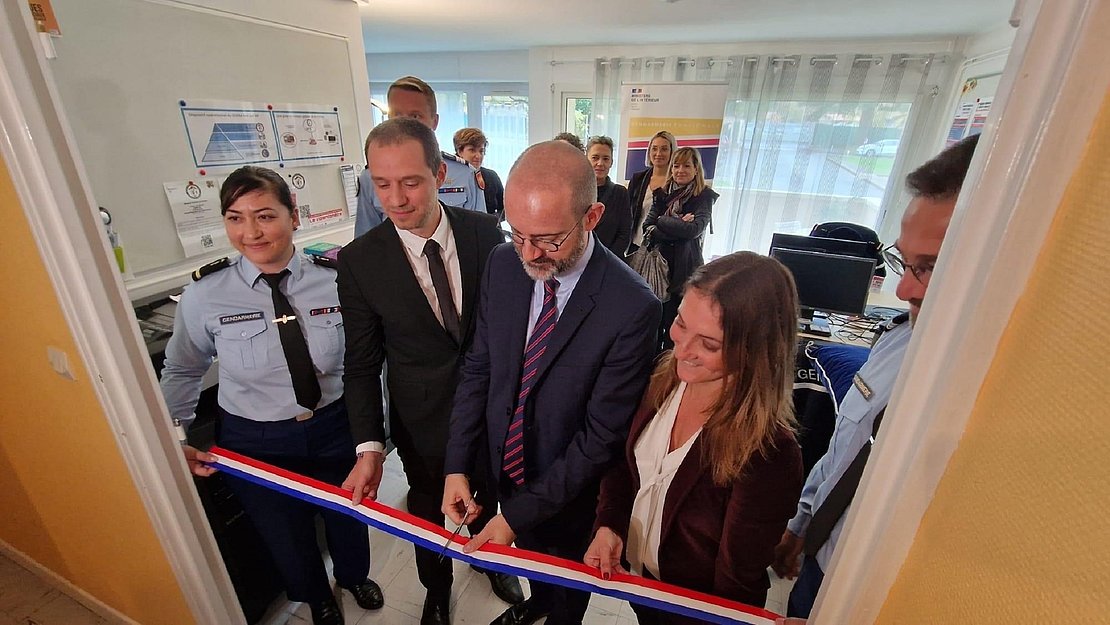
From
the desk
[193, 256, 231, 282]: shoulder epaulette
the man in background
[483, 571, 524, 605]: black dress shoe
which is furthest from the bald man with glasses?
the man in background

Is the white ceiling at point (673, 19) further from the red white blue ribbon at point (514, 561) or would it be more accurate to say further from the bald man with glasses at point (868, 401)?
the red white blue ribbon at point (514, 561)

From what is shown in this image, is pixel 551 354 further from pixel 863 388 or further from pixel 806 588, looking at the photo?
pixel 806 588

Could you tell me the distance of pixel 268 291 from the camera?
4.45ft

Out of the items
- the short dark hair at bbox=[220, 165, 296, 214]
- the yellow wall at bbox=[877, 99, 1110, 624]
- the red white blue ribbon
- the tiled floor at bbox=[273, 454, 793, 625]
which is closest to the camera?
the yellow wall at bbox=[877, 99, 1110, 624]

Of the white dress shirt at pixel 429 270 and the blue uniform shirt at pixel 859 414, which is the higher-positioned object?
the white dress shirt at pixel 429 270

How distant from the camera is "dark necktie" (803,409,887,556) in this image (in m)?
1.04

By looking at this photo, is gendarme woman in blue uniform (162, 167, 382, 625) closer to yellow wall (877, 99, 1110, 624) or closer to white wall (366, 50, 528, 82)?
yellow wall (877, 99, 1110, 624)

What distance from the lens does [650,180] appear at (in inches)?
137

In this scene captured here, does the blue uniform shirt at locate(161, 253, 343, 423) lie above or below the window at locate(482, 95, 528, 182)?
below

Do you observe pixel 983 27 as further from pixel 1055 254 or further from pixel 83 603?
pixel 83 603

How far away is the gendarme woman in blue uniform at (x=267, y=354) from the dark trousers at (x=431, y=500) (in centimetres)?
24

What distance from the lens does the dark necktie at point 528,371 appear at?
120 centimetres

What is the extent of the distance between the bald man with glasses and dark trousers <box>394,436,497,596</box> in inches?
36.0

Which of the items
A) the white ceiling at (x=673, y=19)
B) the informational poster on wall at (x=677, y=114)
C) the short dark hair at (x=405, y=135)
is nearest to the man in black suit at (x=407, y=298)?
the short dark hair at (x=405, y=135)
